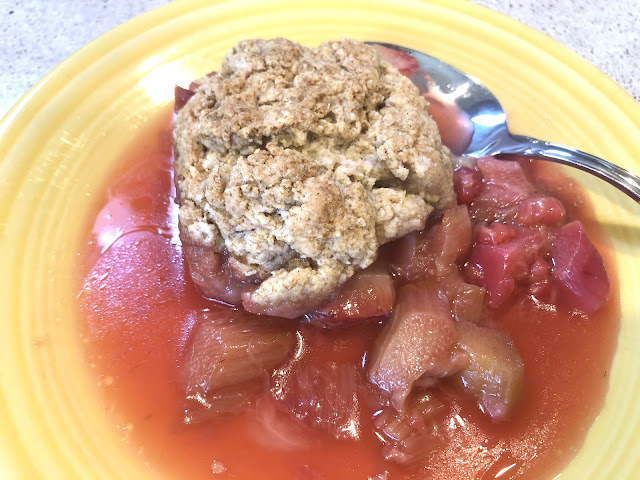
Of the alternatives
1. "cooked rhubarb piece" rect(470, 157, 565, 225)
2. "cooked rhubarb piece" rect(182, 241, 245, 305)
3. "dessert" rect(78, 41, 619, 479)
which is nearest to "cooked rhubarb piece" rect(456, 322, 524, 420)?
"dessert" rect(78, 41, 619, 479)

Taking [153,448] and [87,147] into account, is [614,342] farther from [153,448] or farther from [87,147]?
[87,147]

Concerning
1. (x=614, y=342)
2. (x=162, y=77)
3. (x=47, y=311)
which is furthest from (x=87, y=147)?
(x=614, y=342)

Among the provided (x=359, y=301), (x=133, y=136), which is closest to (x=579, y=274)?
(x=359, y=301)

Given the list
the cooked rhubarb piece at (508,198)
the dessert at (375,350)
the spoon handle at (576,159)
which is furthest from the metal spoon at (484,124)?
the dessert at (375,350)

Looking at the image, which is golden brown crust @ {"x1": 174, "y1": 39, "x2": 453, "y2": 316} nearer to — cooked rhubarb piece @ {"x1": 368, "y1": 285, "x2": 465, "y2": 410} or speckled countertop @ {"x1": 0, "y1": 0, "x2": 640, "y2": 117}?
cooked rhubarb piece @ {"x1": 368, "y1": 285, "x2": 465, "y2": 410}

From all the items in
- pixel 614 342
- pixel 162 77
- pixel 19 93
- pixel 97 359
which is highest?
pixel 19 93

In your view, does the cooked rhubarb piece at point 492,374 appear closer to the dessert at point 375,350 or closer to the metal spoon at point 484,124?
the dessert at point 375,350
